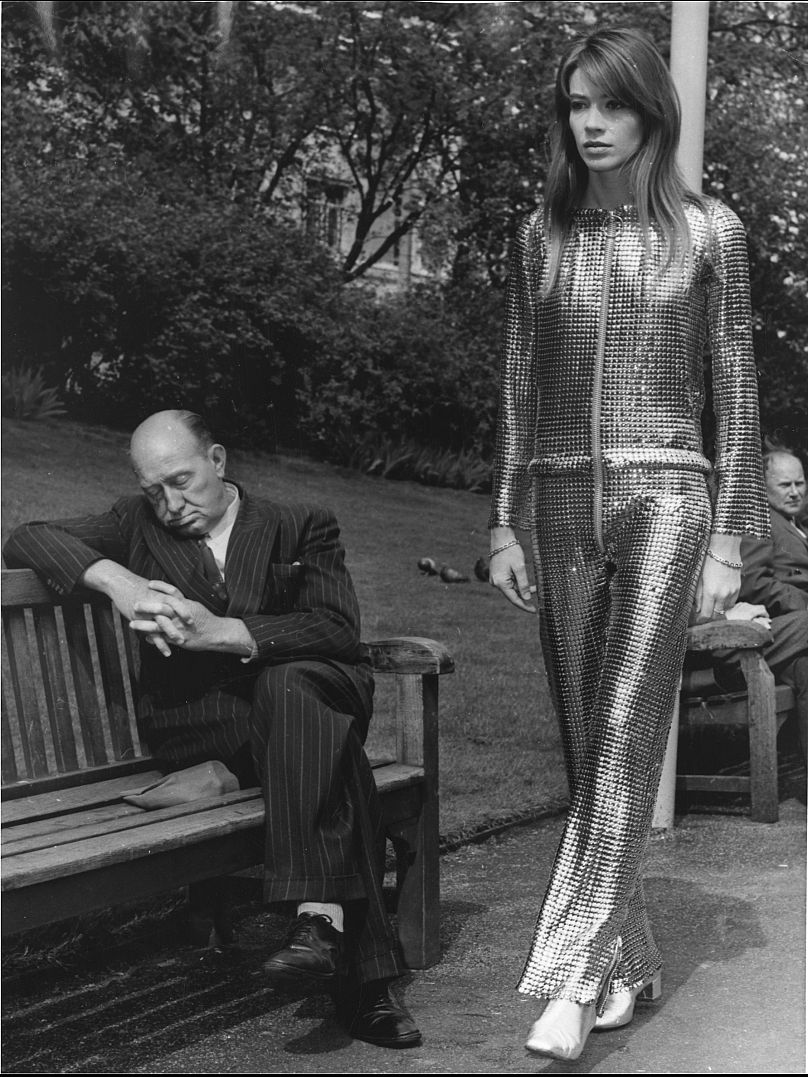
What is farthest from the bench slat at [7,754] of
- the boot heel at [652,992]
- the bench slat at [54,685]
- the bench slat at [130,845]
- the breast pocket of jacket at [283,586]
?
the boot heel at [652,992]

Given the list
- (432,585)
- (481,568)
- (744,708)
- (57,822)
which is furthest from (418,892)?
(481,568)

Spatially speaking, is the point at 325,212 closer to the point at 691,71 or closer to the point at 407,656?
the point at 691,71

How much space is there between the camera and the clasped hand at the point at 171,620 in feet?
10.2

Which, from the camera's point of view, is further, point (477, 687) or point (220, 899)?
point (477, 687)

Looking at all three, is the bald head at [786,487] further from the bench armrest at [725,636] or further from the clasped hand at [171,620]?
the clasped hand at [171,620]

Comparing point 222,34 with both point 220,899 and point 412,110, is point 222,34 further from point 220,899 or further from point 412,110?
point 220,899

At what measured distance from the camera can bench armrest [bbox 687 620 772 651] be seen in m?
5.37

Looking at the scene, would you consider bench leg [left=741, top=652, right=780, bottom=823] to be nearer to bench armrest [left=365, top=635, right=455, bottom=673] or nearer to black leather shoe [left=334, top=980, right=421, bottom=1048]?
bench armrest [left=365, top=635, right=455, bottom=673]

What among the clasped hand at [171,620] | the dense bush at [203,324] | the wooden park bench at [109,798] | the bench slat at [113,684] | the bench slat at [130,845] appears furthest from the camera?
the dense bush at [203,324]

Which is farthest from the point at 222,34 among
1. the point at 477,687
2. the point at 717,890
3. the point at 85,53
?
the point at 717,890

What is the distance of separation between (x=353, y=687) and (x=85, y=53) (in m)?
5.16

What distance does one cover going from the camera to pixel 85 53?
24.4ft

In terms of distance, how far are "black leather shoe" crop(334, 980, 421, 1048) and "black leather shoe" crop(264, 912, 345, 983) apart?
0.15 m

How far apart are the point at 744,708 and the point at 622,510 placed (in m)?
2.75
